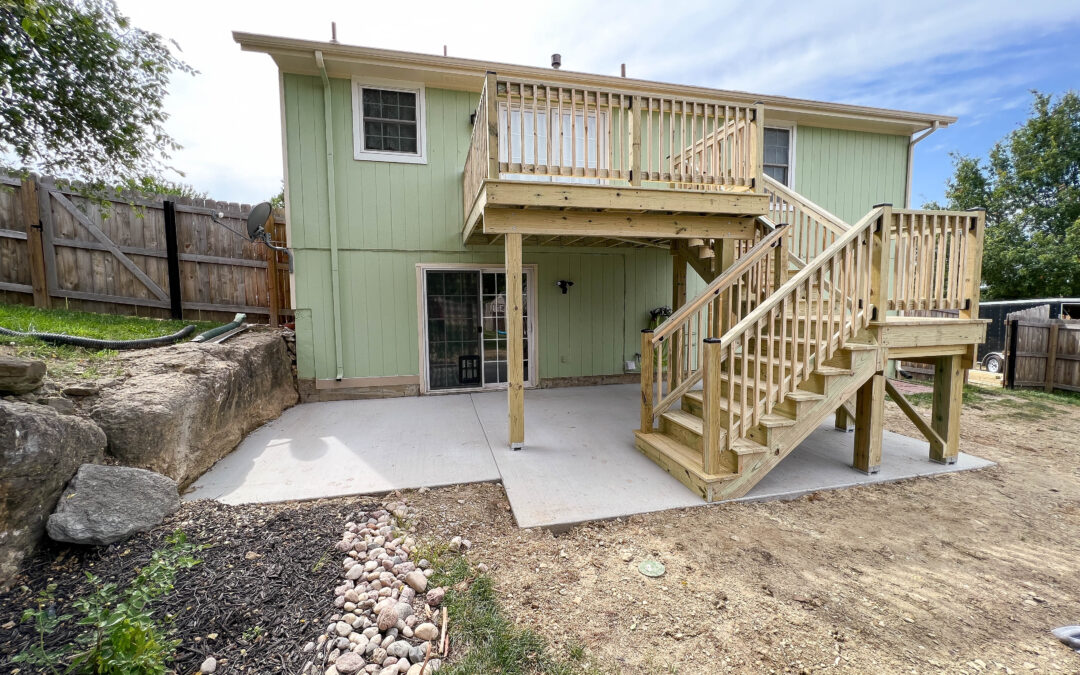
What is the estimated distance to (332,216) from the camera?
5699 mm

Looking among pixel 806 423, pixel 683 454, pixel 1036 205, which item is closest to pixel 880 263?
pixel 806 423

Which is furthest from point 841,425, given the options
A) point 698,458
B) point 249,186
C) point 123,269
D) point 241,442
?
point 249,186

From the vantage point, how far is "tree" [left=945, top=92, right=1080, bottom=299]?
16.2 meters

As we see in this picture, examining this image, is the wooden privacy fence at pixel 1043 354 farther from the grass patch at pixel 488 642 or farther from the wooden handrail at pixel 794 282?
the grass patch at pixel 488 642

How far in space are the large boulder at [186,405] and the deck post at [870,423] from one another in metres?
5.25

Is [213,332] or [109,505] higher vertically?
[213,332]

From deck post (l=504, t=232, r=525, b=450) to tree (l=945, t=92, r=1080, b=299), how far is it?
22.5 metres

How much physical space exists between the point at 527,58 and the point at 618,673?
717cm

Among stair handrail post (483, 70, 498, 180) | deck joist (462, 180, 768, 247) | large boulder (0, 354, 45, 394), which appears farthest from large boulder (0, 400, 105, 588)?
stair handrail post (483, 70, 498, 180)

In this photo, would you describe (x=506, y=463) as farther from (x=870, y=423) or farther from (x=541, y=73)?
(x=541, y=73)

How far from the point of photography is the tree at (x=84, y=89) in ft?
12.1

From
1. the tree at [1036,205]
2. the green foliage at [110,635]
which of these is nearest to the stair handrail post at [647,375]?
the green foliage at [110,635]

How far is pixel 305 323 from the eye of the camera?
228 inches

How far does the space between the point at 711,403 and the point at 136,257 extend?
24.8ft
